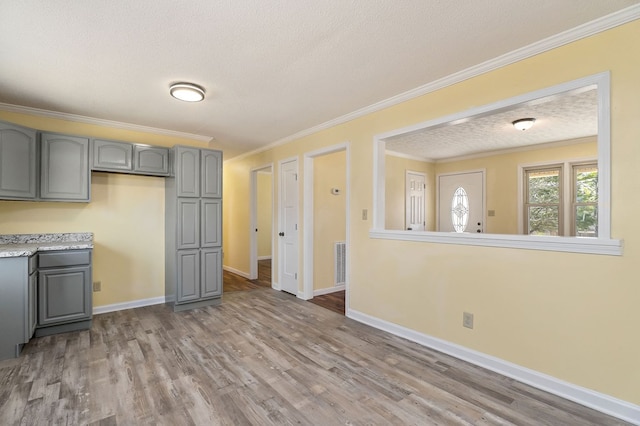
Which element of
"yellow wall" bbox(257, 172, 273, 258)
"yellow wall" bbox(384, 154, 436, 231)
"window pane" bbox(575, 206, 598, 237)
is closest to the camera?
"window pane" bbox(575, 206, 598, 237)

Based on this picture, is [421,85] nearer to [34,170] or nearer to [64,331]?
[34,170]

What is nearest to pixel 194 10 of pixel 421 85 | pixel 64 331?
pixel 421 85

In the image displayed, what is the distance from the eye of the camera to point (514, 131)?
4.34m

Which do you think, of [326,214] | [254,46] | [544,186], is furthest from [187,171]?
[544,186]

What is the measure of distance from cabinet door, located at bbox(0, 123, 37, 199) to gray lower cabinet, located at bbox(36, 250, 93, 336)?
0.70 metres

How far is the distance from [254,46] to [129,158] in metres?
2.55

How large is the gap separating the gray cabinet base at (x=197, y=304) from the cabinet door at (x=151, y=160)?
70.1 inches

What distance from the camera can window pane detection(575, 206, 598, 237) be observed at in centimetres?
462

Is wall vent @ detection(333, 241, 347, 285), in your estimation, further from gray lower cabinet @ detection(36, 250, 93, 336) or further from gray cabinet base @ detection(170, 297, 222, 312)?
gray lower cabinet @ detection(36, 250, 93, 336)

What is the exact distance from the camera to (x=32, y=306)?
2.87 m

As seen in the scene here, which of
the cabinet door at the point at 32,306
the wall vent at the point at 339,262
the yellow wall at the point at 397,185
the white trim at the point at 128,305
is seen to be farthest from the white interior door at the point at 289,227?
the cabinet door at the point at 32,306

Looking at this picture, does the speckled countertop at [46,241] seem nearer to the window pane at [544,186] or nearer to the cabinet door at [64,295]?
the cabinet door at [64,295]

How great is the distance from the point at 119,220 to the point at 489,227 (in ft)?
20.2

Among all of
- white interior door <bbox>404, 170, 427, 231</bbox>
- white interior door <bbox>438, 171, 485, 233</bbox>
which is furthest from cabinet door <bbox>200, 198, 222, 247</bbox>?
white interior door <bbox>438, 171, 485, 233</bbox>
